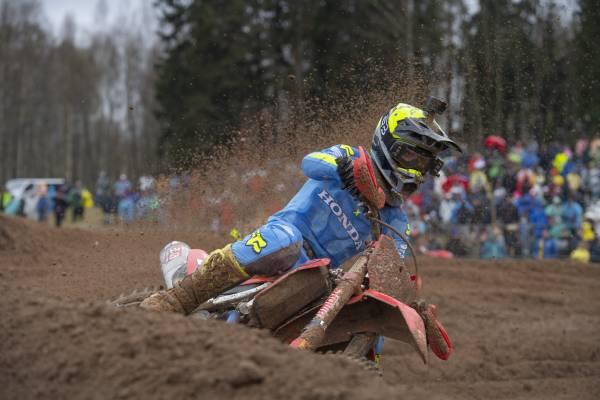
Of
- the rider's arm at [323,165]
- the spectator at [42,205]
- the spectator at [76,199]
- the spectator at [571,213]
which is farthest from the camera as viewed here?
the spectator at [76,199]

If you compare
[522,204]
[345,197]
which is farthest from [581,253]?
[345,197]

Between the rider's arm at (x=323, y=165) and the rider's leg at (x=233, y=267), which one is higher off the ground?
the rider's arm at (x=323, y=165)

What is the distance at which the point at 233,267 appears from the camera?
4844 mm

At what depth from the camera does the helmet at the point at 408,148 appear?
5332 mm

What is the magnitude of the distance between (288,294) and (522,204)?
1023 centimetres

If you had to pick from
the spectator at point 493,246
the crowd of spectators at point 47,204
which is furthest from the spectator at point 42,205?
the spectator at point 493,246

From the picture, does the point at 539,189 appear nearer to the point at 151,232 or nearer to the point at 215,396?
the point at 151,232

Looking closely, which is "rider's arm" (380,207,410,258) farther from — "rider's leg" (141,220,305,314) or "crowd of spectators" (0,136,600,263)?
"crowd of spectators" (0,136,600,263)

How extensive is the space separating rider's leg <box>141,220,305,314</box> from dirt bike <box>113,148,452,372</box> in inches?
6.7

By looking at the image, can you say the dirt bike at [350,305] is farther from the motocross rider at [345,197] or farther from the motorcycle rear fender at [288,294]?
the motocross rider at [345,197]

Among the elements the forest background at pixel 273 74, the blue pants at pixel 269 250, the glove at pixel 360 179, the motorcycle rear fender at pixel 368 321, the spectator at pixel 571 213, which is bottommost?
the spectator at pixel 571 213

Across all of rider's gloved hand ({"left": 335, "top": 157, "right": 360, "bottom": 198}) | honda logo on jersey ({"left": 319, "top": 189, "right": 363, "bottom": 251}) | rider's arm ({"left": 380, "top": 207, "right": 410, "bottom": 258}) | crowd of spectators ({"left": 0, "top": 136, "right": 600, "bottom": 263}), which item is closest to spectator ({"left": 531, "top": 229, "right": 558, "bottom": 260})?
crowd of spectators ({"left": 0, "top": 136, "right": 600, "bottom": 263})

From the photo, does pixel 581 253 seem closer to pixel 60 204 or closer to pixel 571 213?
pixel 571 213

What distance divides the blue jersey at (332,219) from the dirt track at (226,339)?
3.78 feet
